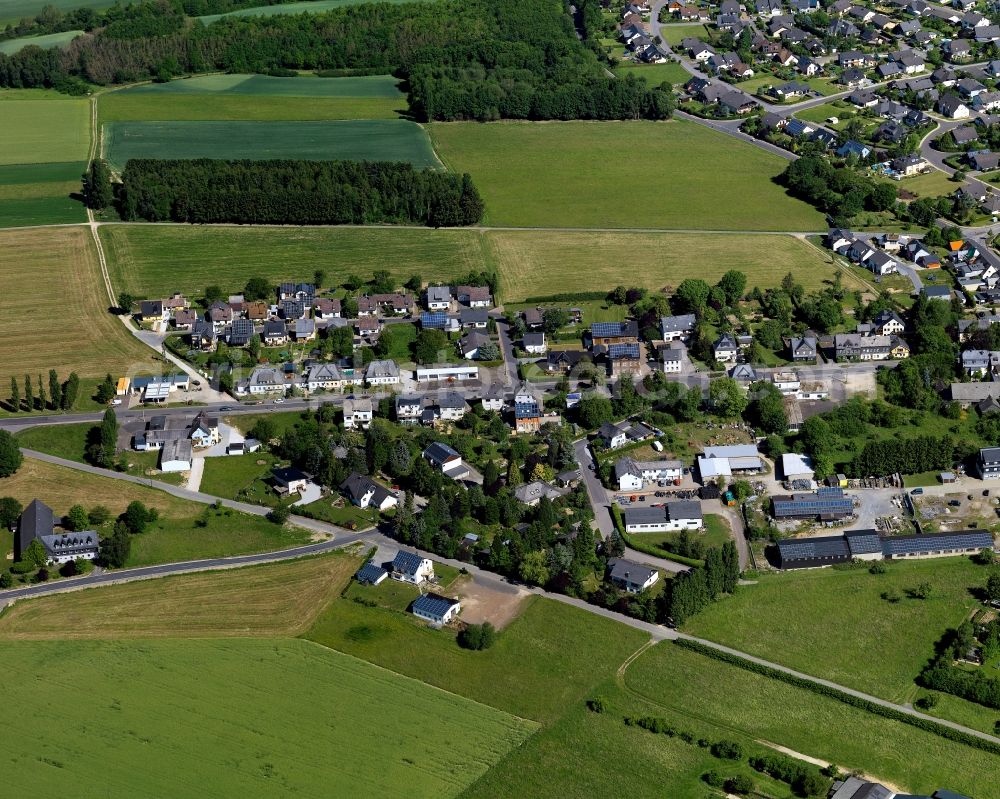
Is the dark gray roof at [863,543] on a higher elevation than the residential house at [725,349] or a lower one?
lower

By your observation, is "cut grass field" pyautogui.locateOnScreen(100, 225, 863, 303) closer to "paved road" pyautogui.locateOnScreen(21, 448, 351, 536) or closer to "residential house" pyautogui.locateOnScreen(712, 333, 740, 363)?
"residential house" pyautogui.locateOnScreen(712, 333, 740, 363)

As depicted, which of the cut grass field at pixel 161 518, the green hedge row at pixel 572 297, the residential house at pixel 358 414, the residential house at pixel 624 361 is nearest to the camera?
the cut grass field at pixel 161 518

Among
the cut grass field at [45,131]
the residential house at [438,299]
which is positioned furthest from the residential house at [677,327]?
the cut grass field at [45,131]

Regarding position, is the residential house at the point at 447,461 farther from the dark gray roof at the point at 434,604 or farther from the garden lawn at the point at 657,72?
the garden lawn at the point at 657,72

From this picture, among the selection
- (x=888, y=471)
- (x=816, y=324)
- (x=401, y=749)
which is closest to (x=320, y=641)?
(x=401, y=749)

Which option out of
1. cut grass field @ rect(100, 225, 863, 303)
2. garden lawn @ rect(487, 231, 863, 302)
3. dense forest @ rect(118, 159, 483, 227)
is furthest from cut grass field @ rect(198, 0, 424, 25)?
garden lawn @ rect(487, 231, 863, 302)

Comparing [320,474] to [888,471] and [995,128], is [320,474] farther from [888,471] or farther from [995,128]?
[995,128]
